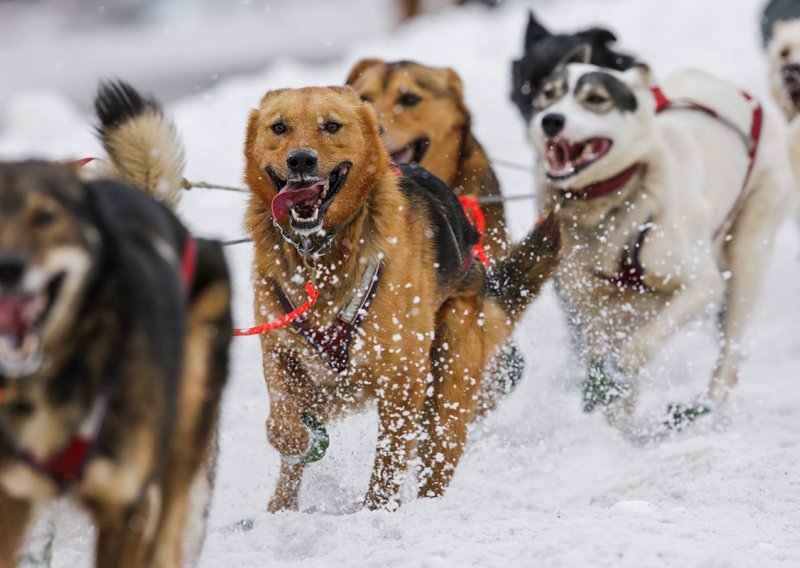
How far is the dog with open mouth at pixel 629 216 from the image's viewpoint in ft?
15.9

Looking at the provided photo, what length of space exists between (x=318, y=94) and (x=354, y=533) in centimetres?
143

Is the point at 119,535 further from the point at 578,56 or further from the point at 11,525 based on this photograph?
the point at 578,56

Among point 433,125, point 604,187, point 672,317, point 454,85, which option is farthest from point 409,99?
point 672,317

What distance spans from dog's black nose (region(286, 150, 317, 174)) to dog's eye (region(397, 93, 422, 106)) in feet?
5.94

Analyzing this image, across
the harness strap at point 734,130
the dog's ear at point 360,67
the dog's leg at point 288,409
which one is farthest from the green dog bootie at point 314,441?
the harness strap at point 734,130

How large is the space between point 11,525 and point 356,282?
1.59m

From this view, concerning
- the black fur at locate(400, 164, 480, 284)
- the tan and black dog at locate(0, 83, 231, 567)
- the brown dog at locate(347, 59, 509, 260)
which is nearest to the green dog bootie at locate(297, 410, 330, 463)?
the black fur at locate(400, 164, 480, 284)

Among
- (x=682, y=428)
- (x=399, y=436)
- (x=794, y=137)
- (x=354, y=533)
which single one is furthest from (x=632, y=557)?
(x=794, y=137)

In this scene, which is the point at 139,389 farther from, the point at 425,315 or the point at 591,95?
the point at 591,95

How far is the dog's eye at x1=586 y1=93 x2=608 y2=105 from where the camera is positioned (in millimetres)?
4871

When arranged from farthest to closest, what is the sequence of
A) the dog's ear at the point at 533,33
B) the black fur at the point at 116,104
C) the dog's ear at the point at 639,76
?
1. the dog's ear at the point at 533,33
2. the dog's ear at the point at 639,76
3. the black fur at the point at 116,104

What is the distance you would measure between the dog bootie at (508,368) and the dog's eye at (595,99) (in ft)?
3.92

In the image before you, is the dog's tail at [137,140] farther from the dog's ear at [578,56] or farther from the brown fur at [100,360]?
the dog's ear at [578,56]

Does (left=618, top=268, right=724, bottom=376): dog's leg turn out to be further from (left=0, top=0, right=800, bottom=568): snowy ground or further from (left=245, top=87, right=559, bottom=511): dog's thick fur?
(left=245, top=87, right=559, bottom=511): dog's thick fur
